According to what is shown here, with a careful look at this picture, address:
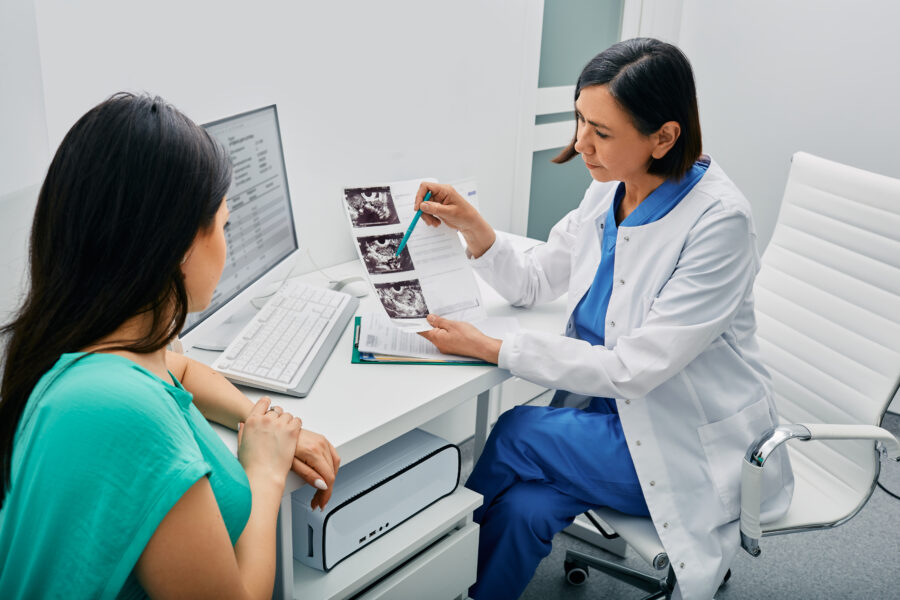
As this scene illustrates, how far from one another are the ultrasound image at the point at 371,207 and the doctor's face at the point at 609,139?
384 mm

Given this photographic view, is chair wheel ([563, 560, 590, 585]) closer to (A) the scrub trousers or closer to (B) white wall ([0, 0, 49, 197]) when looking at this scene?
(A) the scrub trousers

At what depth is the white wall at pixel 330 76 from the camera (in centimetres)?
142

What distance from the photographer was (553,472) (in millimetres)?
A: 1518

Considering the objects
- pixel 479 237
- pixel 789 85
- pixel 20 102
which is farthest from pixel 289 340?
pixel 789 85

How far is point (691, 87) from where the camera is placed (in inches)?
55.4

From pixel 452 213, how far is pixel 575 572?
3.16 ft

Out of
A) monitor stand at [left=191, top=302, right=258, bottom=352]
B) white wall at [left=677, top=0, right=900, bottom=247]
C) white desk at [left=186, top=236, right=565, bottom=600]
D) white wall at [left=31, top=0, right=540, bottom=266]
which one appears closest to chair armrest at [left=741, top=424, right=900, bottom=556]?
white desk at [left=186, top=236, right=565, bottom=600]

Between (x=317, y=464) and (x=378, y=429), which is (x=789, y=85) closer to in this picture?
(x=378, y=429)

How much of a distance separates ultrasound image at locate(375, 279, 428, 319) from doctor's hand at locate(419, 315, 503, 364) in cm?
3

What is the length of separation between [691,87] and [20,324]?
1.13 m

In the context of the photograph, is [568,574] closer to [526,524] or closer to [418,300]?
[526,524]

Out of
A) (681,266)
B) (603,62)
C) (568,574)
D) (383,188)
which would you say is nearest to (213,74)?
(383,188)

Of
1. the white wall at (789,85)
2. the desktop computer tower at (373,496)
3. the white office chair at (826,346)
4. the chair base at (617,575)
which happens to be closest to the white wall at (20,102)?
the desktop computer tower at (373,496)

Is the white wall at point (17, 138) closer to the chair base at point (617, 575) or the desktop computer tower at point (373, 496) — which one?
the desktop computer tower at point (373, 496)
